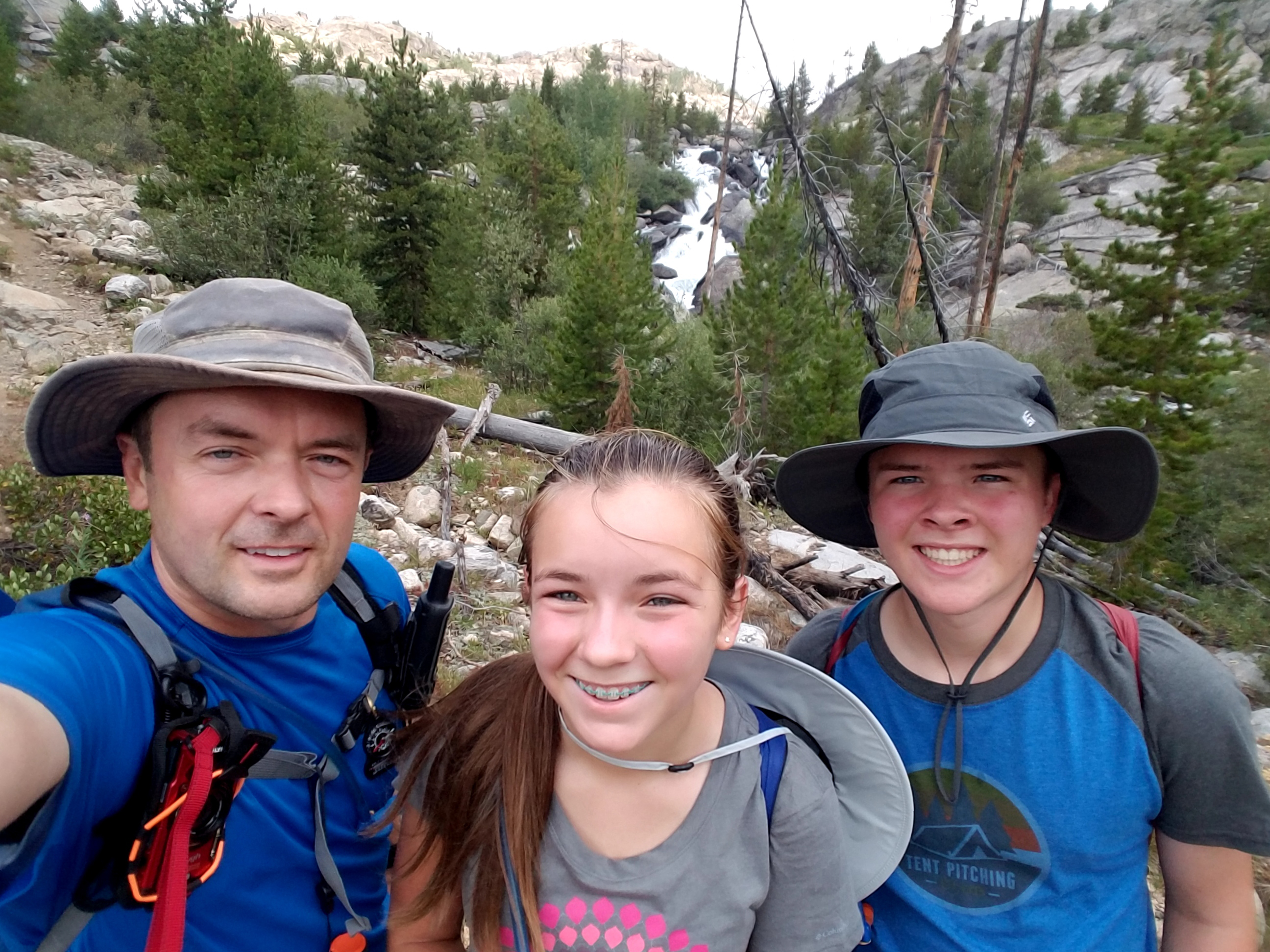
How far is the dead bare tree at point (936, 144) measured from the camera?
1011cm

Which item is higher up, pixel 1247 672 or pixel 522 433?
pixel 522 433

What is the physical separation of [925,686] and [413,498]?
6.12 metres

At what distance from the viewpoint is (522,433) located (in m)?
10.1

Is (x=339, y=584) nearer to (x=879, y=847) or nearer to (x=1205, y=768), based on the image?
(x=879, y=847)

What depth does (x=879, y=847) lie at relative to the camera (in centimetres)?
124

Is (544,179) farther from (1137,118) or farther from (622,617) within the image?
(1137,118)

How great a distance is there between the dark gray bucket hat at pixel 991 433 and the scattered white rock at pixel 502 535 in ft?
16.7

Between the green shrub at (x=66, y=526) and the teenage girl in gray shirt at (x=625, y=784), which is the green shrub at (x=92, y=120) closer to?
the green shrub at (x=66, y=526)

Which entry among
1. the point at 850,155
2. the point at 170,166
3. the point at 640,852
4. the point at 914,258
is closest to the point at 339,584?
the point at 640,852

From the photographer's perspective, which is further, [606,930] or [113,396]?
[113,396]

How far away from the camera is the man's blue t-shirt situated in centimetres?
92

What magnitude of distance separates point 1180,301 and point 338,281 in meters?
15.6

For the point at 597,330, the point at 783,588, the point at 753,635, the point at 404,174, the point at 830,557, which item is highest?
the point at 404,174

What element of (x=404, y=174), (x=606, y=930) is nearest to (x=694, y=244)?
(x=404, y=174)
